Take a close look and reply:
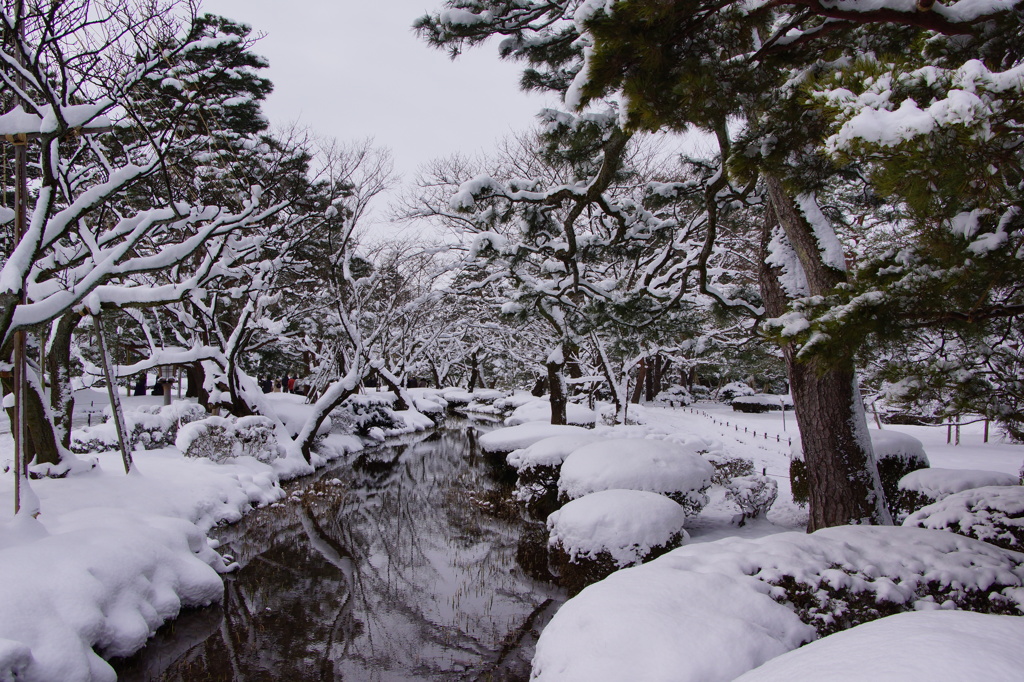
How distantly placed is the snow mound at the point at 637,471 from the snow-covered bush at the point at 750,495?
1.70 ft

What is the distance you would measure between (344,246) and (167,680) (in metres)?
11.4

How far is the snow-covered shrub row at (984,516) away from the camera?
15.3 feet

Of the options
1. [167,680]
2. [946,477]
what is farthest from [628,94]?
[946,477]

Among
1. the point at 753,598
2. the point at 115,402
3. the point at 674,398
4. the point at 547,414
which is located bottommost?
the point at 674,398

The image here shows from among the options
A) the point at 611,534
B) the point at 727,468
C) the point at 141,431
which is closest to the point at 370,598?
the point at 611,534

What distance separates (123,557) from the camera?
4984 mm

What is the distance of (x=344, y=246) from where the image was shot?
46.9 feet

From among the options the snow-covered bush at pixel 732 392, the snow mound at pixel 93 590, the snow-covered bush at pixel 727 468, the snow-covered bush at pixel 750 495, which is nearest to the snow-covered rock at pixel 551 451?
the snow-covered bush at pixel 727 468

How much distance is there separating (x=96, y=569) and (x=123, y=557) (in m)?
0.35

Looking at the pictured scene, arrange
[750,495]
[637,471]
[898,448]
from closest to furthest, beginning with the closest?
1. [637,471]
2. [750,495]
3. [898,448]

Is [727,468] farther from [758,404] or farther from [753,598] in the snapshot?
[758,404]

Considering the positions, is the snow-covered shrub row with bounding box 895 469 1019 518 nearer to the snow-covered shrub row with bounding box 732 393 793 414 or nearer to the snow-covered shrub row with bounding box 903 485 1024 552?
the snow-covered shrub row with bounding box 903 485 1024 552

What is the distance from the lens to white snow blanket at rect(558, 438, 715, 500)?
25.5ft

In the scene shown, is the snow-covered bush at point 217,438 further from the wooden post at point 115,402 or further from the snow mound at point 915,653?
the snow mound at point 915,653
